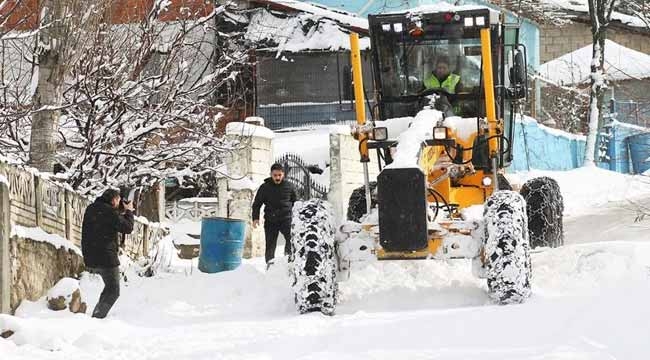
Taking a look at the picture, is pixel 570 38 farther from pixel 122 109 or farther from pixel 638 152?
pixel 122 109

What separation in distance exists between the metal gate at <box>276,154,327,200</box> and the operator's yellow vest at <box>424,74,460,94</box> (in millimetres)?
10183

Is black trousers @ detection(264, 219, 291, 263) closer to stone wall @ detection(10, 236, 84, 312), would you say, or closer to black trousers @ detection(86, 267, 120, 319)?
stone wall @ detection(10, 236, 84, 312)

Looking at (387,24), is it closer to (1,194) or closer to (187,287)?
(187,287)

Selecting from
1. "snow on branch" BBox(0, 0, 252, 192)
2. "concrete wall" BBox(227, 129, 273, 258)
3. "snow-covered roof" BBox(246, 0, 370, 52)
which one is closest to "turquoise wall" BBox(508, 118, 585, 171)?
"snow-covered roof" BBox(246, 0, 370, 52)

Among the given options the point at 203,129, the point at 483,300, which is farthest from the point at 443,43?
the point at 203,129

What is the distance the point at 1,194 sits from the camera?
31.2ft

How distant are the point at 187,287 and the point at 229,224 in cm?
216

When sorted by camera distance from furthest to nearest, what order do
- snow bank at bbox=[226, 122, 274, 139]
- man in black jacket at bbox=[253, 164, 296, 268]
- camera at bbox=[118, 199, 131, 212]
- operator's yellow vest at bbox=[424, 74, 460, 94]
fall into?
snow bank at bbox=[226, 122, 274, 139]
man in black jacket at bbox=[253, 164, 296, 268]
operator's yellow vest at bbox=[424, 74, 460, 94]
camera at bbox=[118, 199, 131, 212]

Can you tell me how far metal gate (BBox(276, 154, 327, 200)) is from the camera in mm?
22016

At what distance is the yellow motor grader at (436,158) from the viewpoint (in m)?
9.35

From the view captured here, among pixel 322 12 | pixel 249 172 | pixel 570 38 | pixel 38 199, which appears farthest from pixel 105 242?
pixel 570 38

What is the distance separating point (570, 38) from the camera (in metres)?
45.4

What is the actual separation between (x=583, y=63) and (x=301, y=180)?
22655mm

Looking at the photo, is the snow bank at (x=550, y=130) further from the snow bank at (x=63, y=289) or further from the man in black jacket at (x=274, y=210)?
the snow bank at (x=63, y=289)
